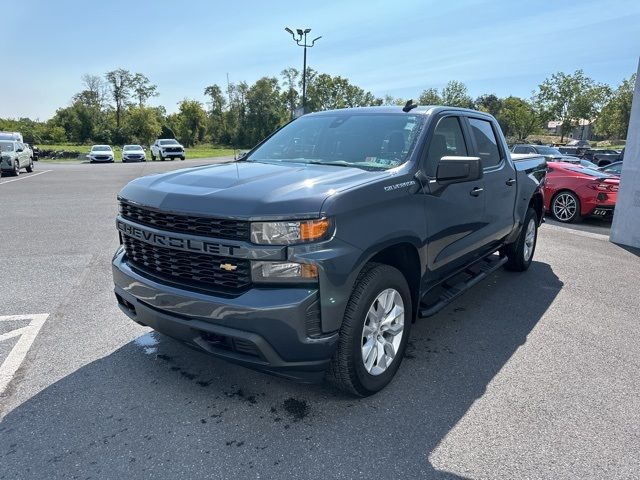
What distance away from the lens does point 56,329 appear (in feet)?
13.1

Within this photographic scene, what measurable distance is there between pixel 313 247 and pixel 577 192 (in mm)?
9375

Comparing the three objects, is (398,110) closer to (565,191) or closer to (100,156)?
(565,191)

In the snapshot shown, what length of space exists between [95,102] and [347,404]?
288 ft

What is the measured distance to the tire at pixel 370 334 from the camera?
2756 mm

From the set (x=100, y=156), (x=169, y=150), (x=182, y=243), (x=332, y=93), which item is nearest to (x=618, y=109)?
(x=332, y=93)

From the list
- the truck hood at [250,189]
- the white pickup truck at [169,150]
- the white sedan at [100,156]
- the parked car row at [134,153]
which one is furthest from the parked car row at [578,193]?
the white sedan at [100,156]

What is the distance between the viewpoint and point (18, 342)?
3.74m

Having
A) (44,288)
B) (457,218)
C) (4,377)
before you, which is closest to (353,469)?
(457,218)

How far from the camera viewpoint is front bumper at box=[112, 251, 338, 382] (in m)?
2.49

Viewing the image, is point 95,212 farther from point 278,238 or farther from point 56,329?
point 278,238

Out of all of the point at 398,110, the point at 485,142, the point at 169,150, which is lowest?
the point at 169,150

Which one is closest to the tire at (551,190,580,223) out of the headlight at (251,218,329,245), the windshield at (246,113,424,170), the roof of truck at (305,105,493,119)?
the roof of truck at (305,105,493,119)

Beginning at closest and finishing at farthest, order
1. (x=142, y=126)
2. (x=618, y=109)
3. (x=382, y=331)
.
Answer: (x=382, y=331), (x=618, y=109), (x=142, y=126)

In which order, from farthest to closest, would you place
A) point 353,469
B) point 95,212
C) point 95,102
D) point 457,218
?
point 95,102 < point 95,212 < point 457,218 < point 353,469
